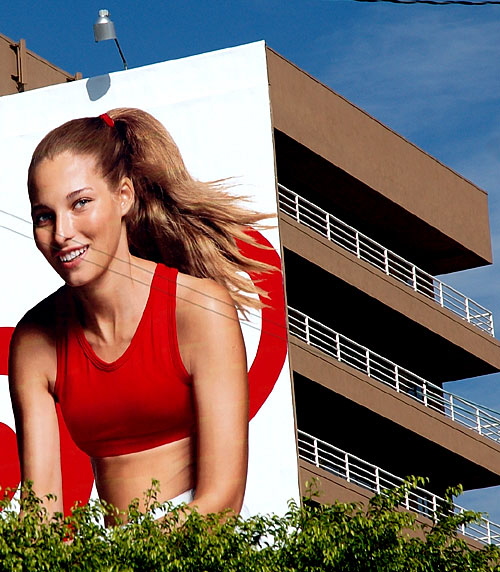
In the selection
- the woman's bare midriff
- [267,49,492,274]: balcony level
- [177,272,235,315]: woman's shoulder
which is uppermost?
[267,49,492,274]: balcony level

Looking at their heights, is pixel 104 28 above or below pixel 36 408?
above

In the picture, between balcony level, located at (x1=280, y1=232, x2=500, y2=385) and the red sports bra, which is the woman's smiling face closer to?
the red sports bra

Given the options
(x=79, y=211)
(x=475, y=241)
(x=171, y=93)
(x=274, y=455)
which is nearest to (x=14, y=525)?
(x=274, y=455)

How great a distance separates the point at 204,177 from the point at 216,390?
523 centimetres

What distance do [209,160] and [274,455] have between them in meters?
7.09

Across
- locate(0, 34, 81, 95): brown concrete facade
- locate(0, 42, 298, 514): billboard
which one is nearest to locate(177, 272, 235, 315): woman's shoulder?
locate(0, 42, 298, 514): billboard

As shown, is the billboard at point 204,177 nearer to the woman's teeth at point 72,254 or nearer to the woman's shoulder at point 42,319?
the woman's shoulder at point 42,319

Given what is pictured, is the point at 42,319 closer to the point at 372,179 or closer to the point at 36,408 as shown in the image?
the point at 36,408

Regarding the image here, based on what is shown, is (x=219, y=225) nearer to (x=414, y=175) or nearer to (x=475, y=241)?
(x=414, y=175)

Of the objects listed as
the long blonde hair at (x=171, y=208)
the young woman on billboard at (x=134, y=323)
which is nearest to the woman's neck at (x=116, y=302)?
the young woman on billboard at (x=134, y=323)

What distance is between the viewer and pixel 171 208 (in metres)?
36.6

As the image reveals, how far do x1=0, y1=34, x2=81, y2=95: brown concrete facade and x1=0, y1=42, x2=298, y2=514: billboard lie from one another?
5.79ft

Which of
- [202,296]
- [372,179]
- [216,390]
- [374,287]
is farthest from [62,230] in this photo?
[372,179]

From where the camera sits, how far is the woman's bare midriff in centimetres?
3362
